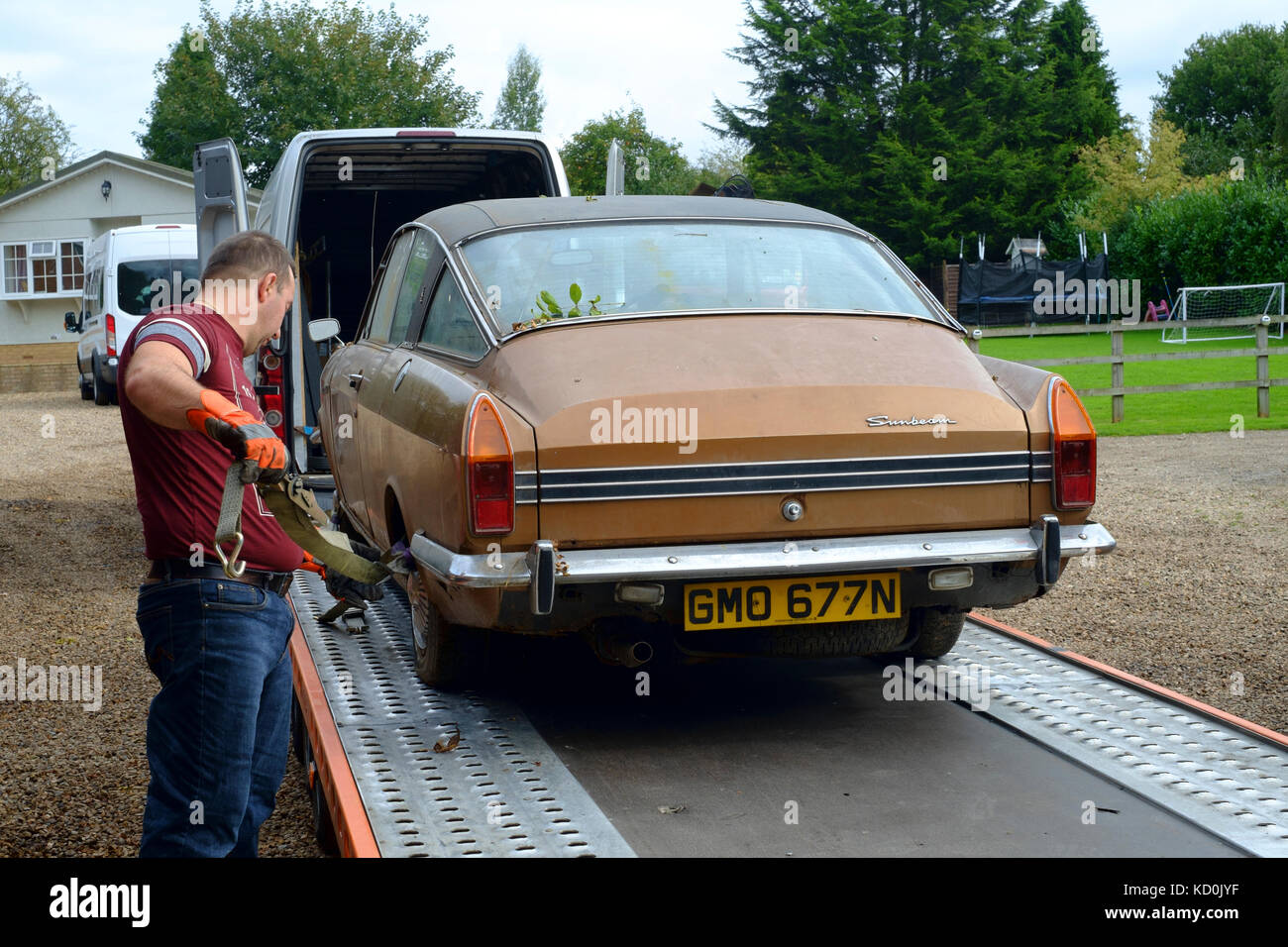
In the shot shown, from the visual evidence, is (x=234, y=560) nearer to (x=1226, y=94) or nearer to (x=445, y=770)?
(x=445, y=770)

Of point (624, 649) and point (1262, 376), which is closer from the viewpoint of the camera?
point (624, 649)

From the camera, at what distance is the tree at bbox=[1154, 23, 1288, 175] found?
71.4 meters

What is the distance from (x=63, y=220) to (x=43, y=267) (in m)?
1.86

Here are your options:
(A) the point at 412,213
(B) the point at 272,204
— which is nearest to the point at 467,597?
(B) the point at 272,204

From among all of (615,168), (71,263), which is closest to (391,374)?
(615,168)

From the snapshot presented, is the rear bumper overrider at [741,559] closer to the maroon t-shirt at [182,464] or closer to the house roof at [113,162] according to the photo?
the maroon t-shirt at [182,464]

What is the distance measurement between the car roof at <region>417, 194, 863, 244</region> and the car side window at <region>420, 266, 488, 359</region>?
0.80ft

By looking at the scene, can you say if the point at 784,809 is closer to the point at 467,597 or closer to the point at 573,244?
the point at 467,597

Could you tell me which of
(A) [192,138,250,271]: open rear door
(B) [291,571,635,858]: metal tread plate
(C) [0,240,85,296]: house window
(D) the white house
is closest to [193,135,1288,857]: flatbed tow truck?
(B) [291,571,635,858]: metal tread plate

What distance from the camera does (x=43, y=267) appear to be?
42250mm

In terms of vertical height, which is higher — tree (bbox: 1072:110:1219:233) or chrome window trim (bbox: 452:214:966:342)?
tree (bbox: 1072:110:1219:233)

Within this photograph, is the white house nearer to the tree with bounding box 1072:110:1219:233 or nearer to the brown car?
the tree with bounding box 1072:110:1219:233

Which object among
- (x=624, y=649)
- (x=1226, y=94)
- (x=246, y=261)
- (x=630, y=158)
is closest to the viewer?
(x=246, y=261)
